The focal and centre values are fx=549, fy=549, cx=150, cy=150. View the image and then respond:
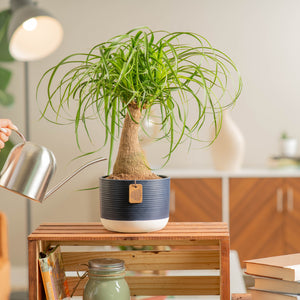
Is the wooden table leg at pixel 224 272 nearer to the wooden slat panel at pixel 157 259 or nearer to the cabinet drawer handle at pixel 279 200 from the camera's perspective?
the wooden slat panel at pixel 157 259

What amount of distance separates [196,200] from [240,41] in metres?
1.38

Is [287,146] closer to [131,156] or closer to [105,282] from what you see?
[131,156]

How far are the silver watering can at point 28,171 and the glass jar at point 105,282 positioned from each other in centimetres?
Result: 21

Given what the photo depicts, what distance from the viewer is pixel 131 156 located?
4.50ft

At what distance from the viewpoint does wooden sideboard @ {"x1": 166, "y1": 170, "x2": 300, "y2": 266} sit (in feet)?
13.2

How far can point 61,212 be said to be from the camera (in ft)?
15.2

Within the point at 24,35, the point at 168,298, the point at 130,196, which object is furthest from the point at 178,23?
the point at 130,196

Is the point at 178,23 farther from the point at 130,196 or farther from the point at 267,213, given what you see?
the point at 130,196

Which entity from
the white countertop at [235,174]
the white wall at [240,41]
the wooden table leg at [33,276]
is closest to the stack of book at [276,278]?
the wooden table leg at [33,276]

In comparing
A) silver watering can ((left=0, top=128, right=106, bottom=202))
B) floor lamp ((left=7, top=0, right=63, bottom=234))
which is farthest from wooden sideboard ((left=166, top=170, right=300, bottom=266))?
silver watering can ((left=0, top=128, right=106, bottom=202))

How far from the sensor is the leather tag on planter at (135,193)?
1323 mm

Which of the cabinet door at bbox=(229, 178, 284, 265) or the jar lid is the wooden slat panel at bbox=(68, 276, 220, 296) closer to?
the jar lid

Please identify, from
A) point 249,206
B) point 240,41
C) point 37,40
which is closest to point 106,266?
point 249,206

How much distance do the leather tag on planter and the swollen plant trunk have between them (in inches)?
1.6
